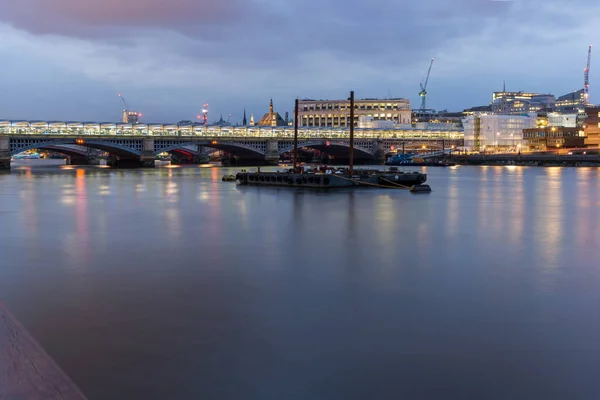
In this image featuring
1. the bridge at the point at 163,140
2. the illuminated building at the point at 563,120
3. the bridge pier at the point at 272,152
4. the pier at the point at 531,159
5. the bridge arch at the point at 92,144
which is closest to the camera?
the bridge arch at the point at 92,144

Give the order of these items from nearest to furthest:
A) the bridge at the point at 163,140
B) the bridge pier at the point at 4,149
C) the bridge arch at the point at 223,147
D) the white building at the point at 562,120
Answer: the bridge pier at the point at 4,149
the bridge at the point at 163,140
the bridge arch at the point at 223,147
the white building at the point at 562,120

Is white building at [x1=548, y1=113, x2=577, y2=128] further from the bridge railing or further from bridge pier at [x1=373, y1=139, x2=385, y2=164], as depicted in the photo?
bridge pier at [x1=373, y1=139, x2=385, y2=164]

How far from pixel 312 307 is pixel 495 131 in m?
161

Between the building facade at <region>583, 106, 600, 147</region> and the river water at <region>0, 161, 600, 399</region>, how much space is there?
129 m

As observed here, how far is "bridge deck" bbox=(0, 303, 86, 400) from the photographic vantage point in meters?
8.44

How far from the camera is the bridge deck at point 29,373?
27.7 feet

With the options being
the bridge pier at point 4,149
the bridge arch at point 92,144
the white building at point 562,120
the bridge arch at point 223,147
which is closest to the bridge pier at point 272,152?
the bridge arch at point 223,147

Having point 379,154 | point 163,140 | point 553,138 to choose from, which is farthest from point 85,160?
point 553,138

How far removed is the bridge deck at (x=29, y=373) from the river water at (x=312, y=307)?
25 cm

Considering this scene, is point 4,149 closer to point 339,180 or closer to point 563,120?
point 339,180

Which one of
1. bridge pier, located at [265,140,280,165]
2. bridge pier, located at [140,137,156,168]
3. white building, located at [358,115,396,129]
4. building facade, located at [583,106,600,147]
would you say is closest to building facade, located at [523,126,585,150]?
building facade, located at [583,106,600,147]

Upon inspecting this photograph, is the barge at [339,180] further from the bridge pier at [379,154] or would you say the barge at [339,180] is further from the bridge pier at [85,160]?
the bridge pier at [85,160]

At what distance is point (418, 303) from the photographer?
13797mm

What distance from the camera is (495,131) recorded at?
538 ft
